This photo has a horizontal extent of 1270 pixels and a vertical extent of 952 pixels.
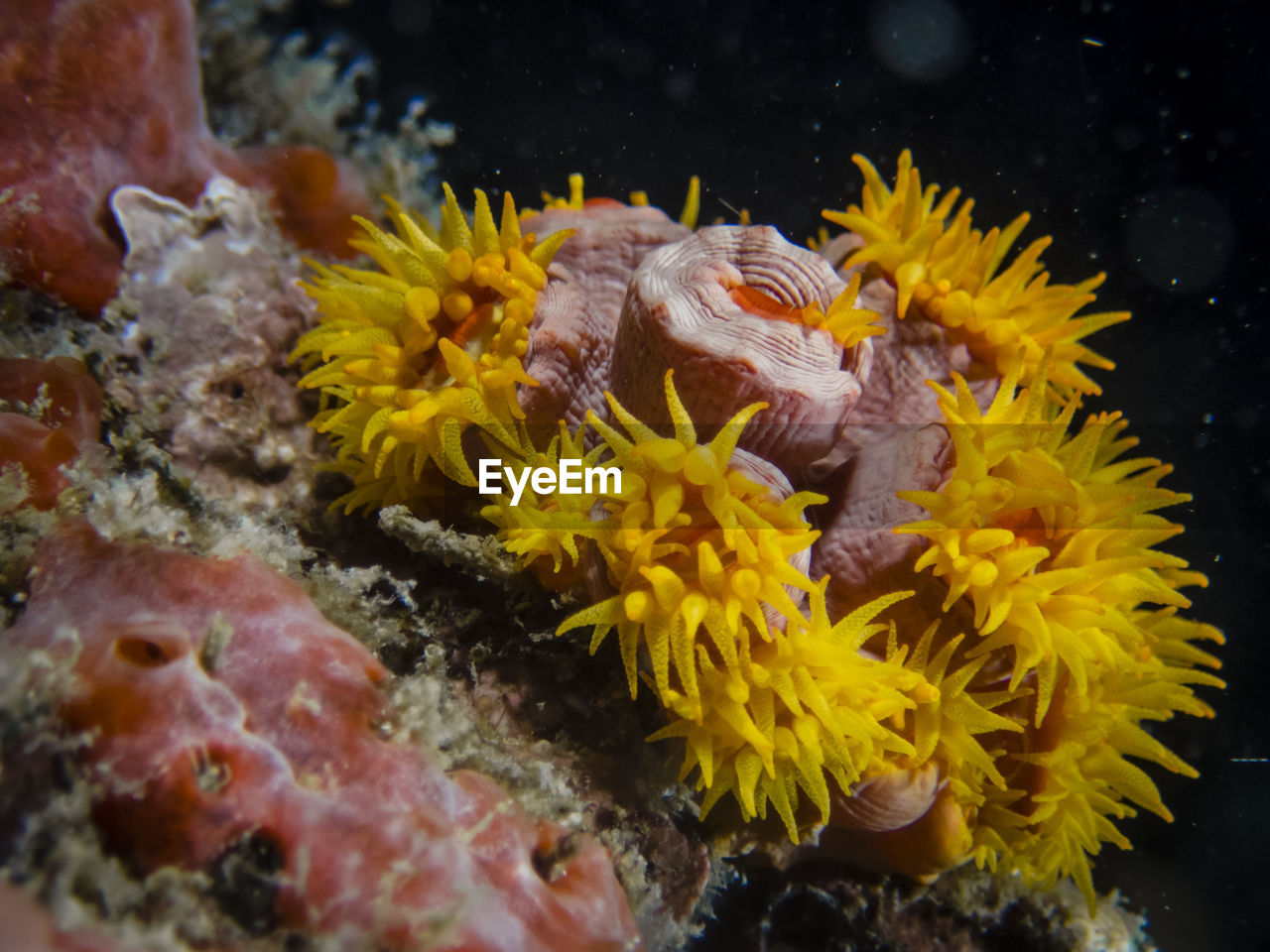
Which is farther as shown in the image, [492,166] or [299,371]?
[492,166]

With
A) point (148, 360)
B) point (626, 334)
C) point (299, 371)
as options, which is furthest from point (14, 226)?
point (626, 334)

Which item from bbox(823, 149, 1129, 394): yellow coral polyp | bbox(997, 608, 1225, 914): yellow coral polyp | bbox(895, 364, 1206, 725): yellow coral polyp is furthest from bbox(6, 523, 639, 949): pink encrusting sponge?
bbox(823, 149, 1129, 394): yellow coral polyp

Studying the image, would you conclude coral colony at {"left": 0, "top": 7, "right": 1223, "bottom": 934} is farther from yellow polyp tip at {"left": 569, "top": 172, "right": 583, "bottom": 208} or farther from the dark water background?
the dark water background

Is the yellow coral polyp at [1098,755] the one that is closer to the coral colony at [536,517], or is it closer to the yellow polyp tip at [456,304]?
the coral colony at [536,517]

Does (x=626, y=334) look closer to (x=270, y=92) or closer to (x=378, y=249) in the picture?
(x=378, y=249)

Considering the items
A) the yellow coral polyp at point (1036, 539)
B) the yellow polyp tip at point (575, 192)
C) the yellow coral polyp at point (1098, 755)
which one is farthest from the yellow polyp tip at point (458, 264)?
the yellow coral polyp at point (1098, 755)

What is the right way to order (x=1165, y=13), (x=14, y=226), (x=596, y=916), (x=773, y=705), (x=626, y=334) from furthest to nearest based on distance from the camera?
(x=1165, y=13), (x=14, y=226), (x=626, y=334), (x=773, y=705), (x=596, y=916)

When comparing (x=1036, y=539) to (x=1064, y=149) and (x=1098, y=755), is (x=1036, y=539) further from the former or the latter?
(x=1064, y=149)
